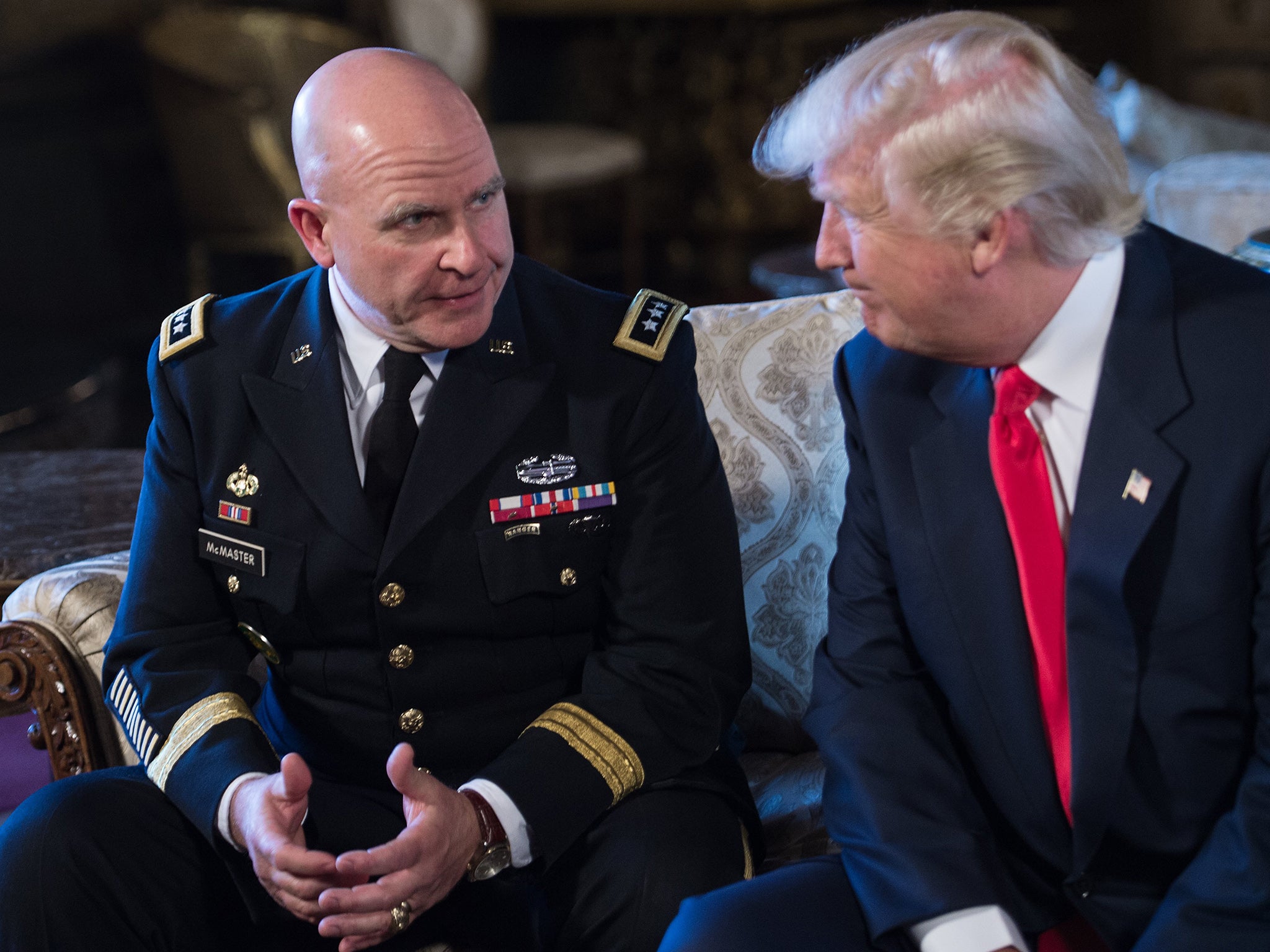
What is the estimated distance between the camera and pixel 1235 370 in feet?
3.60

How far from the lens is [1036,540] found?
1.18 meters

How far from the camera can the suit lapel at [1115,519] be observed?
3.62 ft

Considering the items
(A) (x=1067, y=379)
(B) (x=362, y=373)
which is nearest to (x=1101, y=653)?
(A) (x=1067, y=379)

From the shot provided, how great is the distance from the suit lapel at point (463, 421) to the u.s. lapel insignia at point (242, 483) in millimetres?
167

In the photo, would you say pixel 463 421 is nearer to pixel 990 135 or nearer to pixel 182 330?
pixel 182 330

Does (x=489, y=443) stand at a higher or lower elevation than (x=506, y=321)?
lower

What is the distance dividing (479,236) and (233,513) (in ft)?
1.35

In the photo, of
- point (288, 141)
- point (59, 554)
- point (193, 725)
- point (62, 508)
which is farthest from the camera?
point (288, 141)

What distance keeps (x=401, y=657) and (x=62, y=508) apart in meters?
0.81

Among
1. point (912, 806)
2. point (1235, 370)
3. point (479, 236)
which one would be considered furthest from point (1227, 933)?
point (479, 236)

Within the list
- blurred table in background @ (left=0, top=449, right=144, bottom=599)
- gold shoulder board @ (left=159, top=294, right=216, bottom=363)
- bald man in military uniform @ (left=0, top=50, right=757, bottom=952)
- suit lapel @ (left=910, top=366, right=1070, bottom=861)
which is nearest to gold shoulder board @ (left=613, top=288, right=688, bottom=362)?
bald man in military uniform @ (left=0, top=50, right=757, bottom=952)

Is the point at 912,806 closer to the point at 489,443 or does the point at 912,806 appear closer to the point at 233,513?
the point at 489,443

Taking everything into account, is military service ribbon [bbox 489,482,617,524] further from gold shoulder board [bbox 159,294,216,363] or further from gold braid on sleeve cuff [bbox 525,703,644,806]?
gold shoulder board [bbox 159,294,216,363]

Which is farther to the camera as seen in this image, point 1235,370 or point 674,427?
point 674,427
